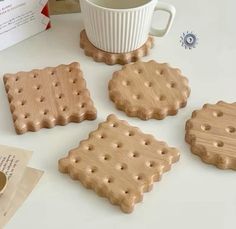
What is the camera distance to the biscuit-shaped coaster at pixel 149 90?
64 cm

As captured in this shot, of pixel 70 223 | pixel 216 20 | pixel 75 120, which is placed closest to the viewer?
pixel 70 223

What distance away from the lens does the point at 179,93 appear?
657 millimetres

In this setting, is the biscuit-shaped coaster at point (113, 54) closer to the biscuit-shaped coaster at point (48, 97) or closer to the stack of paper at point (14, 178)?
the biscuit-shaped coaster at point (48, 97)

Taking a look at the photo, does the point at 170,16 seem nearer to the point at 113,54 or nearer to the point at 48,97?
the point at 113,54

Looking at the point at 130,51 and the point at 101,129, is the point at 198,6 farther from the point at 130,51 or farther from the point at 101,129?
the point at 101,129

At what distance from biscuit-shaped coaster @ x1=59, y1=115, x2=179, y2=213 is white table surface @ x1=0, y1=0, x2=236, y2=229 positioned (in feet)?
0.04

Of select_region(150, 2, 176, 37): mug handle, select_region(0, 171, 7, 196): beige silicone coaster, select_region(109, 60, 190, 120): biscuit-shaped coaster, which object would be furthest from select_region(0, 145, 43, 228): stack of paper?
select_region(150, 2, 176, 37): mug handle

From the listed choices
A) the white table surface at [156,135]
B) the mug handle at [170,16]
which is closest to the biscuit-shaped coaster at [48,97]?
the white table surface at [156,135]

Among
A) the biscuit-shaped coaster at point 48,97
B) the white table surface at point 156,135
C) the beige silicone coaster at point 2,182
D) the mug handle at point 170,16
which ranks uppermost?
the mug handle at point 170,16

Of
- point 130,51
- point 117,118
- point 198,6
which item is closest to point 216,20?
point 198,6

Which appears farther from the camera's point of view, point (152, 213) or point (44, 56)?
point (44, 56)

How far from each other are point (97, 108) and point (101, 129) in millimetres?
50

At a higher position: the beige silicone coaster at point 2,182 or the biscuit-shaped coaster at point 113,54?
the biscuit-shaped coaster at point 113,54

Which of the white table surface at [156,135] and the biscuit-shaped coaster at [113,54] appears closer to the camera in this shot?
the white table surface at [156,135]
